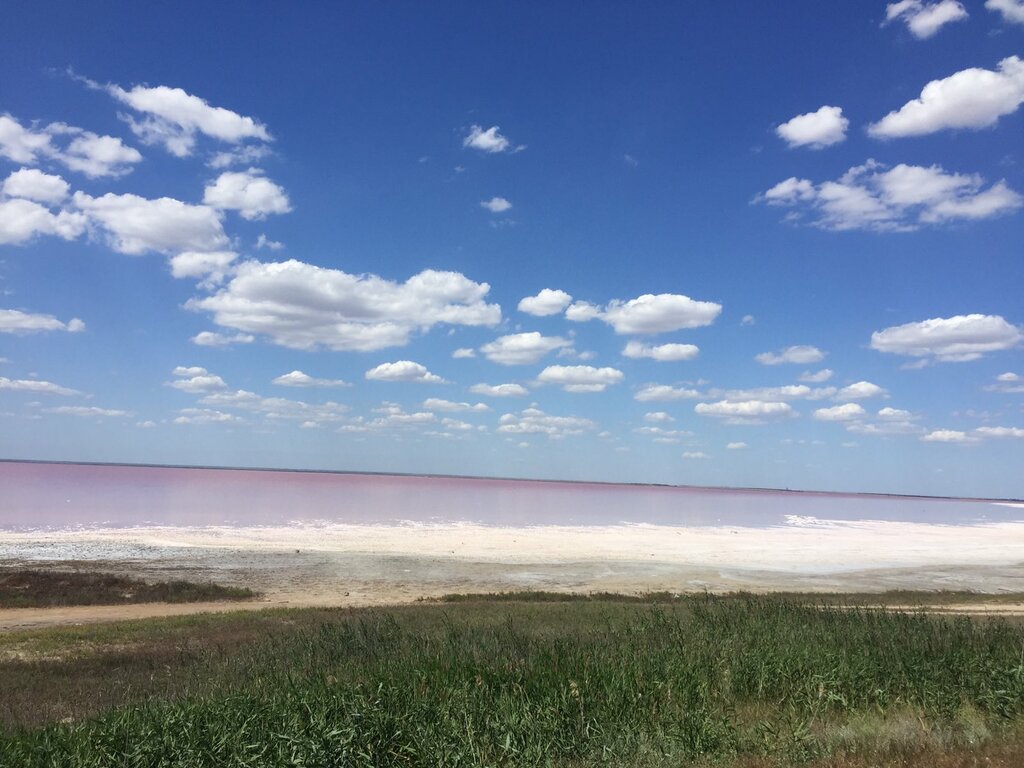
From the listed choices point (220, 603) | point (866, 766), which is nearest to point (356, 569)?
point (220, 603)

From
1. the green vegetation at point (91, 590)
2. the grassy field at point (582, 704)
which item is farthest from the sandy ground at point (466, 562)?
the grassy field at point (582, 704)

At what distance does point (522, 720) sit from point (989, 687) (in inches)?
221

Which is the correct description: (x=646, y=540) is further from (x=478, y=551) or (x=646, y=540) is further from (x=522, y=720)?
(x=522, y=720)

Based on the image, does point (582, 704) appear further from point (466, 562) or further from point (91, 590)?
point (466, 562)

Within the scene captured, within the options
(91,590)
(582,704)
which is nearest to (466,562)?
(91,590)

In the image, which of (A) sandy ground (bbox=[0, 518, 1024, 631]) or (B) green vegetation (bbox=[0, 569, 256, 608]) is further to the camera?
(A) sandy ground (bbox=[0, 518, 1024, 631])

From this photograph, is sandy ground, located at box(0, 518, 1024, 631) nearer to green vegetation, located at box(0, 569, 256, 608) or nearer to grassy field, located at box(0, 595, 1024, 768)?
green vegetation, located at box(0, 569, 256, 608)

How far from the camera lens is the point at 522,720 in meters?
7.46

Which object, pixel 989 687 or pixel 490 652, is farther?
pixel 490 652

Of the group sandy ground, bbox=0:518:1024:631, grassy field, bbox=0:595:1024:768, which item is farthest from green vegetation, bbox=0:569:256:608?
grassy field, bbox=0:595:1024:768

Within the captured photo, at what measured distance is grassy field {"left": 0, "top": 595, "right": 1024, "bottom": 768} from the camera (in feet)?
22.3

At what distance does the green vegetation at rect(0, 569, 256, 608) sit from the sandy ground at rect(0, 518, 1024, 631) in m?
1.19

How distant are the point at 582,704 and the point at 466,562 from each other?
3262 centimetres

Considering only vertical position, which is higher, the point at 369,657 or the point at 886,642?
the point at 886,642
